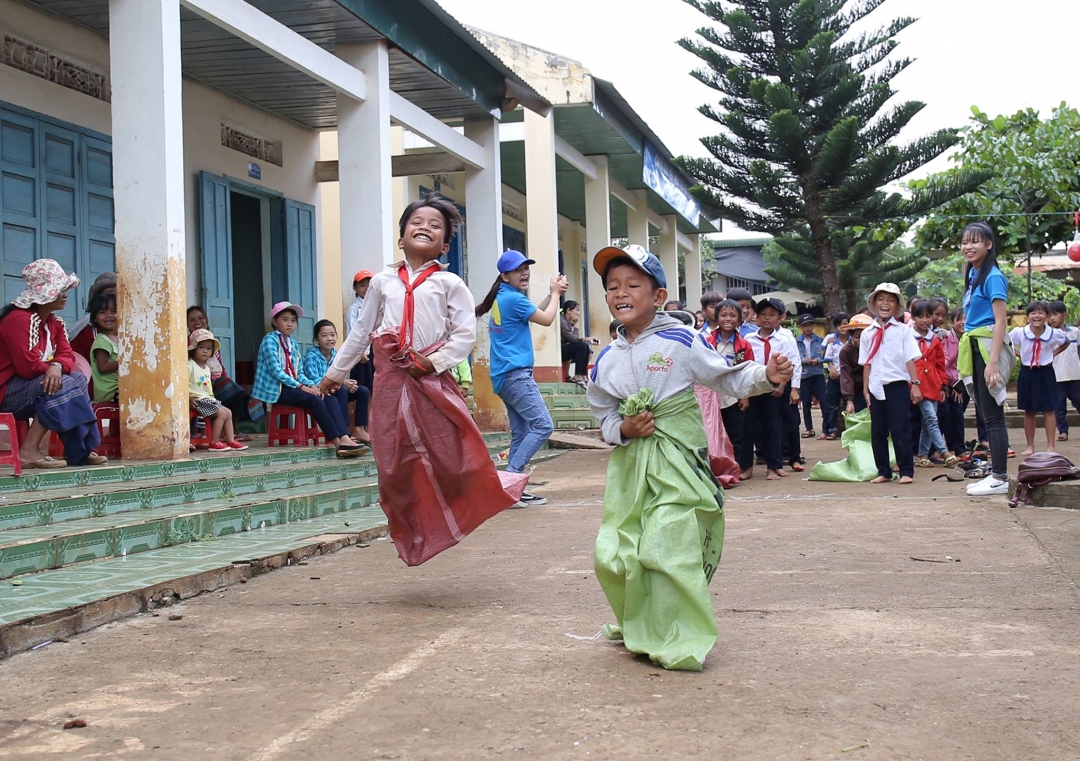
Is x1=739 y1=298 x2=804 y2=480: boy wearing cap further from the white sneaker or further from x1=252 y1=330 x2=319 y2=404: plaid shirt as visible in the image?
x1=252 y1=330 x2=319 y2=404: plaid shirt

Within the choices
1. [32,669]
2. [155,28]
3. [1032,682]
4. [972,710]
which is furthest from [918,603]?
[155,28]

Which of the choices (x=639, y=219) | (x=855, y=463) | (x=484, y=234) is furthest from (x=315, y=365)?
(x=639, y=219)

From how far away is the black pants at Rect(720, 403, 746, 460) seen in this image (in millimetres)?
9328

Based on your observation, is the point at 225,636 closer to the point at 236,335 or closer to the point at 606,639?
the point at 606,639

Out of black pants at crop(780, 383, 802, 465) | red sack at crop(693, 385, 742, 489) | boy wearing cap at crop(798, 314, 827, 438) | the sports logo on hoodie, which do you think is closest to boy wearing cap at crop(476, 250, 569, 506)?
red sack at crop(693, 385, 742, 489)

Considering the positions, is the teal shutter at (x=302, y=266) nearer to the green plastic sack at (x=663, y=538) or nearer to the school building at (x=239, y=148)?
the school building at (x=239, y=148)

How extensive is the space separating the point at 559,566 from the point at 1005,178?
23.8 metres

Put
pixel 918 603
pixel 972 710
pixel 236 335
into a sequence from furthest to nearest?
pixel 236 335 → pixel 918 603 → pixel 972 710

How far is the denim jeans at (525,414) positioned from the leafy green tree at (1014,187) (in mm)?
19857

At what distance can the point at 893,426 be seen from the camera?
834cm

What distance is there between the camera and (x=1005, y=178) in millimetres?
25859

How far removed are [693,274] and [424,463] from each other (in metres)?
25.8

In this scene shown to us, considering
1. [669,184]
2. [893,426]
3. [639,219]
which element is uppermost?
[669,184]

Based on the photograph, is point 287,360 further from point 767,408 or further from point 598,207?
point 598,207
